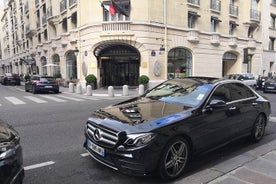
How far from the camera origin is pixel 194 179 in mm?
3785

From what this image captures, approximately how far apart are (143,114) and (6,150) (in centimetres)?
207

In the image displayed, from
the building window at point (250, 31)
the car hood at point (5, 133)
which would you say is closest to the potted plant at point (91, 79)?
the car hood at point (5, 133)

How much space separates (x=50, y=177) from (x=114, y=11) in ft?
58.0

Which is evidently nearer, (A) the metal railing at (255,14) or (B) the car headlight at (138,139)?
(B) the car headlight at (138,139)

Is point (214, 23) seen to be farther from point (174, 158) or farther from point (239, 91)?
point (174, 158)

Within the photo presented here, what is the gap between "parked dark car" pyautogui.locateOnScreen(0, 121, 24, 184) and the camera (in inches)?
95.0

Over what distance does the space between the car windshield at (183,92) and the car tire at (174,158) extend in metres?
0.81

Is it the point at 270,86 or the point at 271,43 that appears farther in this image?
the point at 271,43

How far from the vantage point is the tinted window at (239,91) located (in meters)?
5.18

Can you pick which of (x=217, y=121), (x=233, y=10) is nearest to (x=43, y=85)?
(x=217, y=121)

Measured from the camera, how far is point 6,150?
250 centimetres

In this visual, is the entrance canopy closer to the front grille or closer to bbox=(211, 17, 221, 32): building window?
bbox=(211, 17, 221, 32): building window

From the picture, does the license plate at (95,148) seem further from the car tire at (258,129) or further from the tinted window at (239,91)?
the car tire at (258,129)


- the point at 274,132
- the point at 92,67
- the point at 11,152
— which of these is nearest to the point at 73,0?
the point at 92,67
